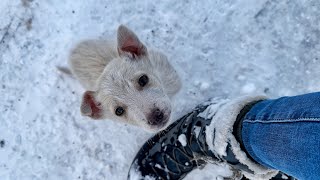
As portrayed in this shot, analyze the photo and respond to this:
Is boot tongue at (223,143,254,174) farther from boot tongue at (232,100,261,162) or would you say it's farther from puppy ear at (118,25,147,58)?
puppy ear at (118,25,147,58)

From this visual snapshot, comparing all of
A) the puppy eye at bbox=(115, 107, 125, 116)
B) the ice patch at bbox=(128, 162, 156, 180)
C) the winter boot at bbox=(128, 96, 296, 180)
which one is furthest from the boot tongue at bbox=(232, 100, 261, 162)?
the ice patch at bbox=(128, 162, 156, 180)

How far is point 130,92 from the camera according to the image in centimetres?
302

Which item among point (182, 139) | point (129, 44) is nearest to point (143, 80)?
point (129, 44)

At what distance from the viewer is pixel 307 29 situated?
387cm

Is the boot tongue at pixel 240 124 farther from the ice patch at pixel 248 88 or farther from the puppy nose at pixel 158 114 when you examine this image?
the ice patch at pixel 248 88

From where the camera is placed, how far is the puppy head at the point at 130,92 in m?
2.92

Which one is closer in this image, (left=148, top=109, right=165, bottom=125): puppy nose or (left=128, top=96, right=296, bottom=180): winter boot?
(left=128, top=96, right=296, bottom=180): winter boot

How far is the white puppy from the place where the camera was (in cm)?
294

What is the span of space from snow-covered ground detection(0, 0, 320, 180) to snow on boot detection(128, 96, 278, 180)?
24cm

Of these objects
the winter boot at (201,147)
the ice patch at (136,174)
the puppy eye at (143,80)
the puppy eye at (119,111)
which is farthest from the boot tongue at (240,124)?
the ice patch at (136,174)

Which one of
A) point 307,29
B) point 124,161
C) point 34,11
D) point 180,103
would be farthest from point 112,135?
point 307,29

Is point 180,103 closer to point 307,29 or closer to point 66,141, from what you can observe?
point 66,141

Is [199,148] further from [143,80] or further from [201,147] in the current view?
[143,80]

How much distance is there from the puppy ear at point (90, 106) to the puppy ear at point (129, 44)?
→ 16.7 inches
